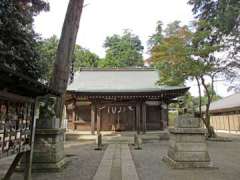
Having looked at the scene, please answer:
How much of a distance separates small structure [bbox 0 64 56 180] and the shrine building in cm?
1209

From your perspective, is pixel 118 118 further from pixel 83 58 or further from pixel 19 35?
pixel 83 58

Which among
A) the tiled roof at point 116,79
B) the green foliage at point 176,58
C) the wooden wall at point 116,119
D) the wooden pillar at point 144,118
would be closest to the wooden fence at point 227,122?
the tiled roof at point 116,79

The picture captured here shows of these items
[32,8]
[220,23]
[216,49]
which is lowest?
[220,23]

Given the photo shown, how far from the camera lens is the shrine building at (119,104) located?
1705 cm

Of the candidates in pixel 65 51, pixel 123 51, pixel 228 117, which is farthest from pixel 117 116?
pixel 123 51

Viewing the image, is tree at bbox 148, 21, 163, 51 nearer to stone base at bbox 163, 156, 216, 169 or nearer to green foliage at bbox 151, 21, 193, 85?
green foliage at bbox 151, 21, 193, 85

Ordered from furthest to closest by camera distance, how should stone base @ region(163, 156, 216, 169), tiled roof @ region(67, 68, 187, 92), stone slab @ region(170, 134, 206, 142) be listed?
tiled roof @ region(67, 68, 187, 92) → stone slab @ region(170, 134, 206, 142) → stone base @ region(163, 156, 216, 169)

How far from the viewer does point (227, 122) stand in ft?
91.0

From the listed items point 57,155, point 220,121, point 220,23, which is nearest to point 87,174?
point 57,155

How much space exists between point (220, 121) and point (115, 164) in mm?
25741

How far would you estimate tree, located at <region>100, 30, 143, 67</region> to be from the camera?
40688mm

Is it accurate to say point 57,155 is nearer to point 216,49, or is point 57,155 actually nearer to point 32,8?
point 32,8

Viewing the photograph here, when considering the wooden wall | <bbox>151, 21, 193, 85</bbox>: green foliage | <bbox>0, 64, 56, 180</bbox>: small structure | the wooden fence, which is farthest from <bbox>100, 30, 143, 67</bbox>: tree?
<bbox>0, 64, 56, 180</bbox>: small structure

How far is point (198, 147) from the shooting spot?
273 inches
